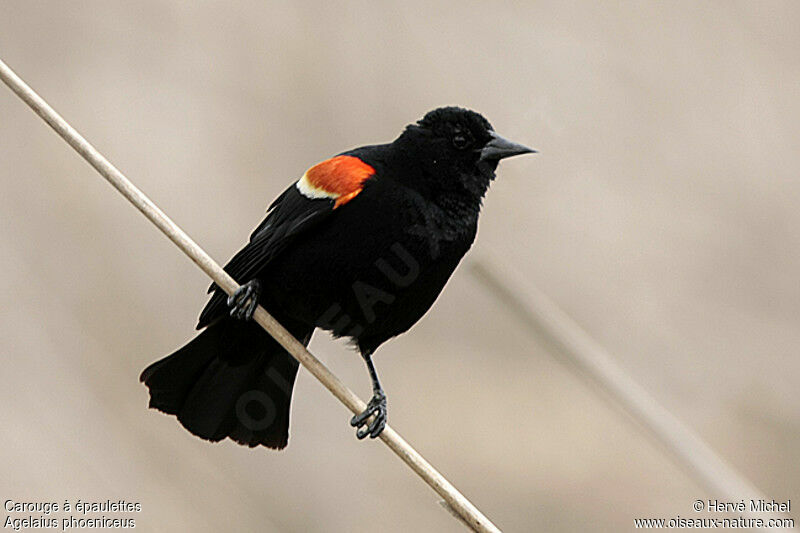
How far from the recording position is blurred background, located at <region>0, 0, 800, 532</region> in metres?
A: 4.25

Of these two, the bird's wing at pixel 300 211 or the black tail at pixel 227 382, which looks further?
the black tail at pixel 227 382

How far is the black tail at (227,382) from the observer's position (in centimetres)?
300

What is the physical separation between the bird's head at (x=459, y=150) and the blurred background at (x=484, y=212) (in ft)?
4.28

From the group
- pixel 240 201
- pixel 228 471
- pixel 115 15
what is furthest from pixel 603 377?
pixel 115 15

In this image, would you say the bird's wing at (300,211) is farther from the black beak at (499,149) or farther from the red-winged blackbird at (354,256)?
the black beak at (499,149)

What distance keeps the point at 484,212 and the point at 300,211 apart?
236 centimetres


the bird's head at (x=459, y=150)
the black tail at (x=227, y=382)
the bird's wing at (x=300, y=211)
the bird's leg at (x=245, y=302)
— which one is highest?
the bird's head at (x=459, y=150)

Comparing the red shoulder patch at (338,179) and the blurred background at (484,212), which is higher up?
the blurred background at (484,212)

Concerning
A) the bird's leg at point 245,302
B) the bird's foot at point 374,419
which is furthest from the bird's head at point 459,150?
the bird's foot at point 374,419

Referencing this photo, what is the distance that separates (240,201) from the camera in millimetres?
4797

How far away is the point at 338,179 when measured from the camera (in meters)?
2.77

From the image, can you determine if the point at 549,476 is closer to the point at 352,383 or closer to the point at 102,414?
the point at 352,383

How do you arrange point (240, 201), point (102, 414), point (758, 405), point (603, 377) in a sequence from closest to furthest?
point (603, 377), point (102, 414), point (240, 201), point (758, 405)

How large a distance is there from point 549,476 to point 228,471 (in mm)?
2058
